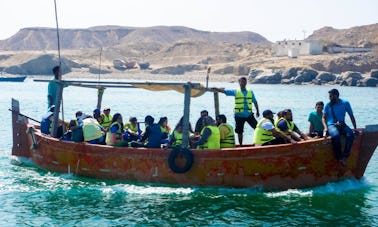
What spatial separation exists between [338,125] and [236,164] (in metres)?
2.48

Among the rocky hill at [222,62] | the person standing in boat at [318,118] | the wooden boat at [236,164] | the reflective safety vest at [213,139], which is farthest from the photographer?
the rocky hill at [222,62]

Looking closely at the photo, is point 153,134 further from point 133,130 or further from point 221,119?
point 133,130

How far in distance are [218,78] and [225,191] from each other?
102623 mm

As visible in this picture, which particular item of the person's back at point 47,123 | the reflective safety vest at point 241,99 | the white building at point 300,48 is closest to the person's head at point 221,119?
the reflective safety vest at point 241,99

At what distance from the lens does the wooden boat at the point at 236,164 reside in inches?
532

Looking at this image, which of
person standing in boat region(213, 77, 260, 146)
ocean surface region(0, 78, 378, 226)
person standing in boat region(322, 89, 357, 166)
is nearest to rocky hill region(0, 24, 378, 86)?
person standing in boat region(213, 77, 260, 146)

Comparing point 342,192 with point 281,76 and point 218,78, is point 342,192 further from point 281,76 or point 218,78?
point 218,78

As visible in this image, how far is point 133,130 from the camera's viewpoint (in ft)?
55.9

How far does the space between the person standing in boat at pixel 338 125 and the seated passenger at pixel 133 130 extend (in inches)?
208

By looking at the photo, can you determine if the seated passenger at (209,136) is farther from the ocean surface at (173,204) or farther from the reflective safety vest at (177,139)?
the ocean surface at (173,204)

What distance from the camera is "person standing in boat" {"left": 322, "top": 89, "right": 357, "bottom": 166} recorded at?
13.4m

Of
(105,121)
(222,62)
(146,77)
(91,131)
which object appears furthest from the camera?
(222,62)

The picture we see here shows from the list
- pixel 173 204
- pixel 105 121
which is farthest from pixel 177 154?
pixel 105 121

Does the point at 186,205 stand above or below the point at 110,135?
below
